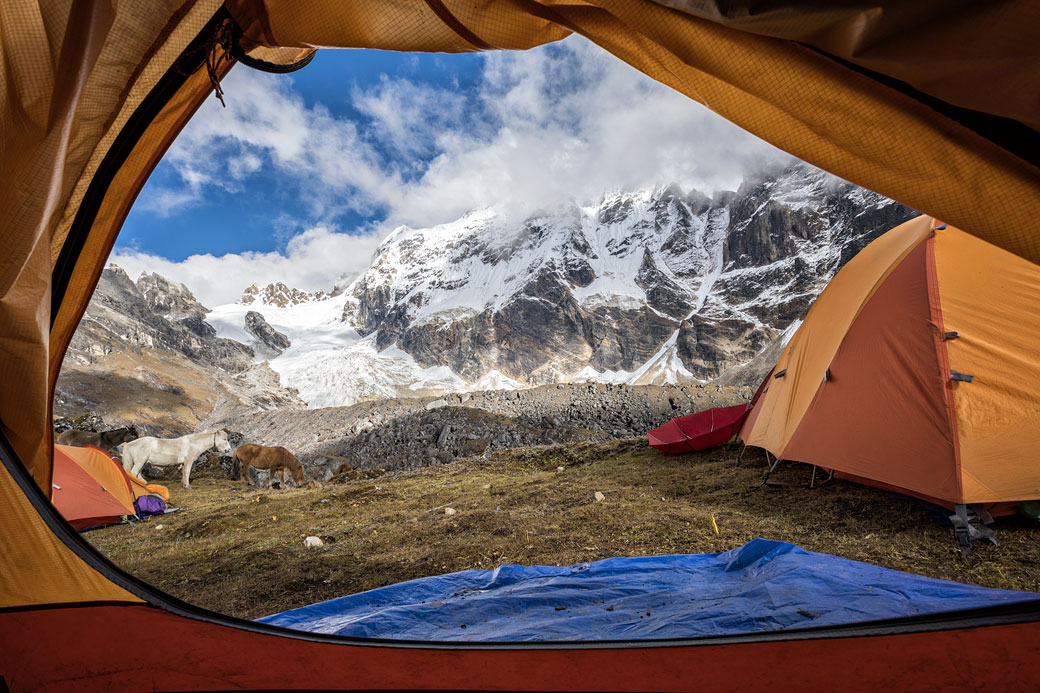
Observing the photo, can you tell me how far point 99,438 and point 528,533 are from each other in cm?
1267

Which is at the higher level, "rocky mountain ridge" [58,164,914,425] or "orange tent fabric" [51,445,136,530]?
"rocky mountain ridge" [58,164,914,425]

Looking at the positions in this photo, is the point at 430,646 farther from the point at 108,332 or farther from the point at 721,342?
the point at 721,342

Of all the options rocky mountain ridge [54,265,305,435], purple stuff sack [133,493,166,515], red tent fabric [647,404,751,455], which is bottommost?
red tent fabric [647,404,751,455]

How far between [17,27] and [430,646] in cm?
230

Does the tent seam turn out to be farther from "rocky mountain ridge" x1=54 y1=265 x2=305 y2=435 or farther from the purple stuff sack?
"rocky mountain ridge" x1=54 y1=265 x2=305 y2=435

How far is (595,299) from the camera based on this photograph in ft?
358

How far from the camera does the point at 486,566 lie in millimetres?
3234

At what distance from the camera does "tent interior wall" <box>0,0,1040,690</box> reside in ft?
3.56

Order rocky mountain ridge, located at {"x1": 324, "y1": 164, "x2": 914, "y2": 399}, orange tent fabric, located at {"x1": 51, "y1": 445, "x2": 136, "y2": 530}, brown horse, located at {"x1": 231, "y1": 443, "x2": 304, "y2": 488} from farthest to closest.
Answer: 1. rocky mountain ridge, located at {"x1": 324, "y1": 164, "x2": 914, "y2": 399}
2. brown horse, located at {"x1": 231, "y1": 443, "x2": 304, "y2": 488}
3. orange tent fabric, located at {"x1": 51, "y1": 445, "x2": 136, "y2": 530}

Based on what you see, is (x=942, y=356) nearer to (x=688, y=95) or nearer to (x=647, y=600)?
(x=647, y=600)

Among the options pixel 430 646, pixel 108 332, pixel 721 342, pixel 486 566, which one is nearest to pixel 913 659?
pixel 430 646

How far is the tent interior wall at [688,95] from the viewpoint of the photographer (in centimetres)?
108

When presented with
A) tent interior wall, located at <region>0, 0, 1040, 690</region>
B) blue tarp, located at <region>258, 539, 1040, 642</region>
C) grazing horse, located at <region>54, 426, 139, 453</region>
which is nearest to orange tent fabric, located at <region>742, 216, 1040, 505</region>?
blue tarp, located at <region>258, 539, 1040, 642</region>

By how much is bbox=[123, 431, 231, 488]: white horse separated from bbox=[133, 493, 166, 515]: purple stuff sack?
309 centimetres
